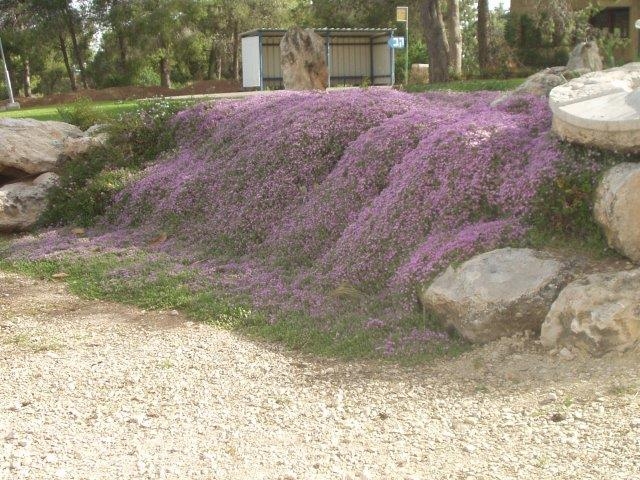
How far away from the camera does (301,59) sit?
1953cm

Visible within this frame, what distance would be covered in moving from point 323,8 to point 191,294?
108ft

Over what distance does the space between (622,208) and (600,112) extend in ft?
3.17

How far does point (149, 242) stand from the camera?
10.8 meters

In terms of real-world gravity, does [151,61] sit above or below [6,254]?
above

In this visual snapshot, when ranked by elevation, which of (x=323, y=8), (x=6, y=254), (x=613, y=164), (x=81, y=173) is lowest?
(x=6, y=254)

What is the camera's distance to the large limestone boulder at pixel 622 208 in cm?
578

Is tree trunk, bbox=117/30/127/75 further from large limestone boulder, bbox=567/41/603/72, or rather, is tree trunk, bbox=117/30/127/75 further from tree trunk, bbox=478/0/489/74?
large limestone boulder, bbox=567/41/603/72

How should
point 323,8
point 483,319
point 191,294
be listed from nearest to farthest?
point 483,319
point 191,294
point 323,8

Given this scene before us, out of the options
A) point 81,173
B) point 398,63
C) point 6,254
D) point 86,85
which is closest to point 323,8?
point 398,63

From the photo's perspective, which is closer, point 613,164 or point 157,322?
point 613,164

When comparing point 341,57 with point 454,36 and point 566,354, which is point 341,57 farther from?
point 566,354

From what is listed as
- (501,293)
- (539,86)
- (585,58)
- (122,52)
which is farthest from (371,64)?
(501,293)

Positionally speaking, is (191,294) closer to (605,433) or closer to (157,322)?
(157,322)

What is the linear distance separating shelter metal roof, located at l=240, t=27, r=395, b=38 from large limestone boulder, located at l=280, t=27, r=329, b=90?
8.57 m
